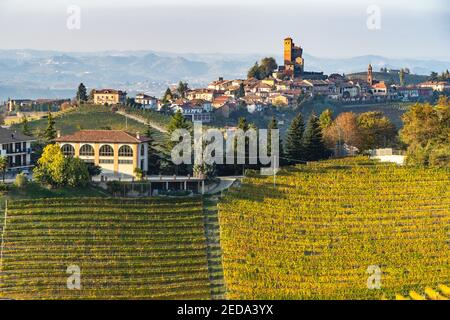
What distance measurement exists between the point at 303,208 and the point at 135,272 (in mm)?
7190

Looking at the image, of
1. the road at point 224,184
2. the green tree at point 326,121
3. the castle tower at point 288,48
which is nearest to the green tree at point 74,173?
the road at point 224,184

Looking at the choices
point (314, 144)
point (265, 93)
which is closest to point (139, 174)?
point (314, 144)

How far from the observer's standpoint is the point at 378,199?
32188 mm

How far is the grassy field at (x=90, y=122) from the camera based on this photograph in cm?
4662

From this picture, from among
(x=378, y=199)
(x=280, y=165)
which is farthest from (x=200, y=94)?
(x=378, y=199)

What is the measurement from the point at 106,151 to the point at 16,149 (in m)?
3.52

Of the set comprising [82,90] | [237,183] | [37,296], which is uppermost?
[82,90]

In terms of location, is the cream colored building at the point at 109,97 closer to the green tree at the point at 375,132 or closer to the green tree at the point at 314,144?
the green tree at the point at 375,132

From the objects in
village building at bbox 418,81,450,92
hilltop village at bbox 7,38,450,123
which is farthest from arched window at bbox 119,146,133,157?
village building at bbox 418,81,450,92

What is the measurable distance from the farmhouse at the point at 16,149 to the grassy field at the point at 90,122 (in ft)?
29.3

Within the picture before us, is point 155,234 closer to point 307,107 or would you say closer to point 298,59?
point 307,107

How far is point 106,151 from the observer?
34375 mm

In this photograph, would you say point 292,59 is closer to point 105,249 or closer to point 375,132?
point 375,132

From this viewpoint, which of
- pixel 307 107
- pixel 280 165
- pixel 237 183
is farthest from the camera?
pixel 307 107
